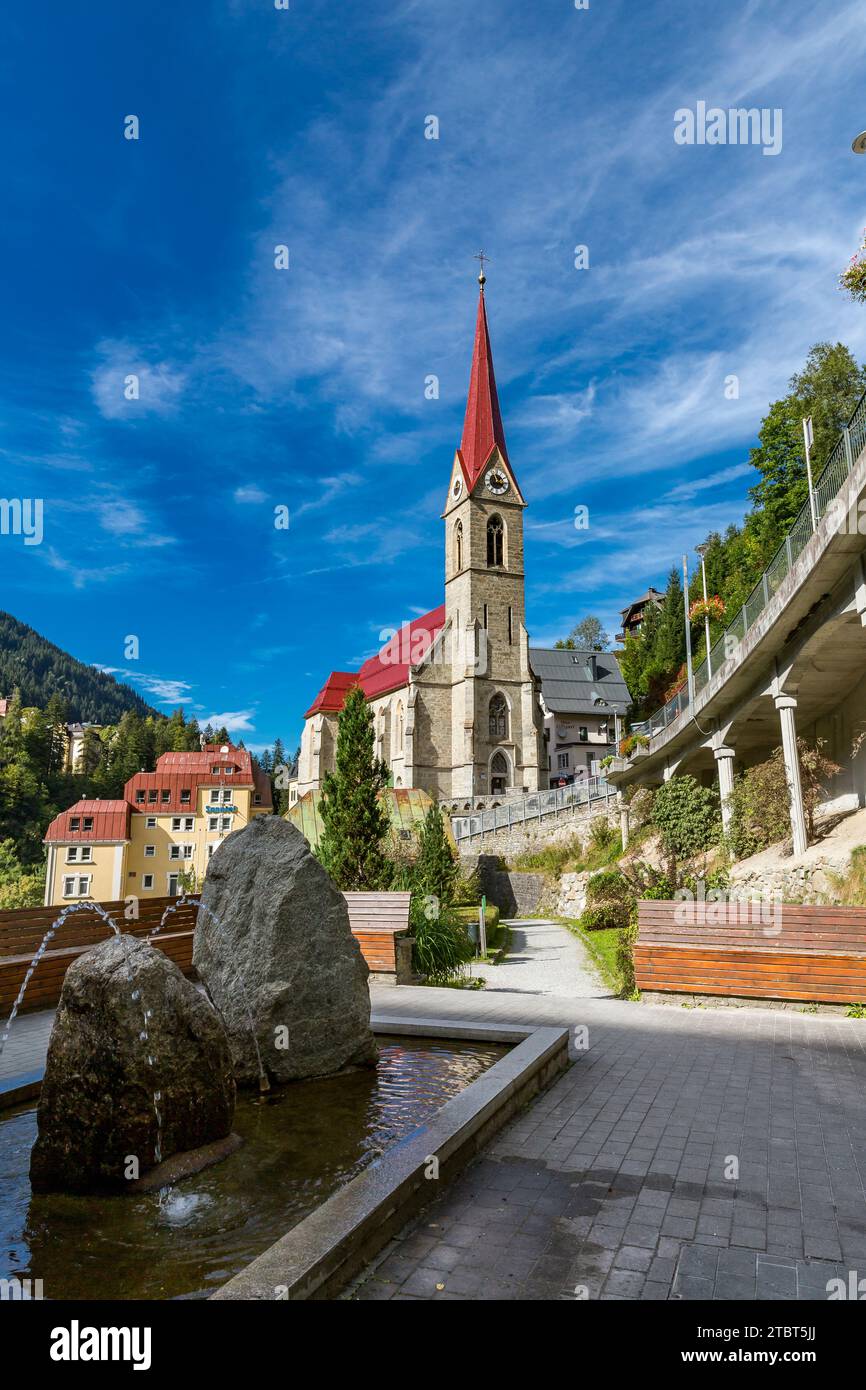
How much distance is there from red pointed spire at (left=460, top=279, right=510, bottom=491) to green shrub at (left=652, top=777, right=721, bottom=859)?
38717 mm

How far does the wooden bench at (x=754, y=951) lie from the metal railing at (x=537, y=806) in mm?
29584

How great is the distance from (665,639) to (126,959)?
6240cm

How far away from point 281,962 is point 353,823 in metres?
10.5

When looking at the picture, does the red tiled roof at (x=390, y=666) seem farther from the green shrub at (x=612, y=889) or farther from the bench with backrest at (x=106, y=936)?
the bench with backrest at (x=106, y=936)

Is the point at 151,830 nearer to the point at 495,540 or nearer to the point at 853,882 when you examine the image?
the point at 495,540

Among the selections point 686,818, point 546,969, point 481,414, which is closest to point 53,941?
point 546,969

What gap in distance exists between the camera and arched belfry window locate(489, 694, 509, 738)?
186 ft

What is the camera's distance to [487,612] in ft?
193

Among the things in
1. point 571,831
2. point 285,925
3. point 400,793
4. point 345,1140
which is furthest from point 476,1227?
point 400,793

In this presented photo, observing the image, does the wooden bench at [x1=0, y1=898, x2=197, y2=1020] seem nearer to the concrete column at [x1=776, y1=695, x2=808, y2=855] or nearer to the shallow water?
the shallow water

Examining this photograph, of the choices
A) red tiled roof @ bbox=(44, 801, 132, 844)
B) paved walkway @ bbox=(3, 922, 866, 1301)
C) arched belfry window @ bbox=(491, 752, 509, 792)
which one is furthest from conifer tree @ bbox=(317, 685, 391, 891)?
red tiled roof @ bbox=(44, 801, 132, 844)

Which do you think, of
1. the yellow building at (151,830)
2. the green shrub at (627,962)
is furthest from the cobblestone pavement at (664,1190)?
the yellow building at (151,830)

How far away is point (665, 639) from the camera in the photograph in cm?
6378
